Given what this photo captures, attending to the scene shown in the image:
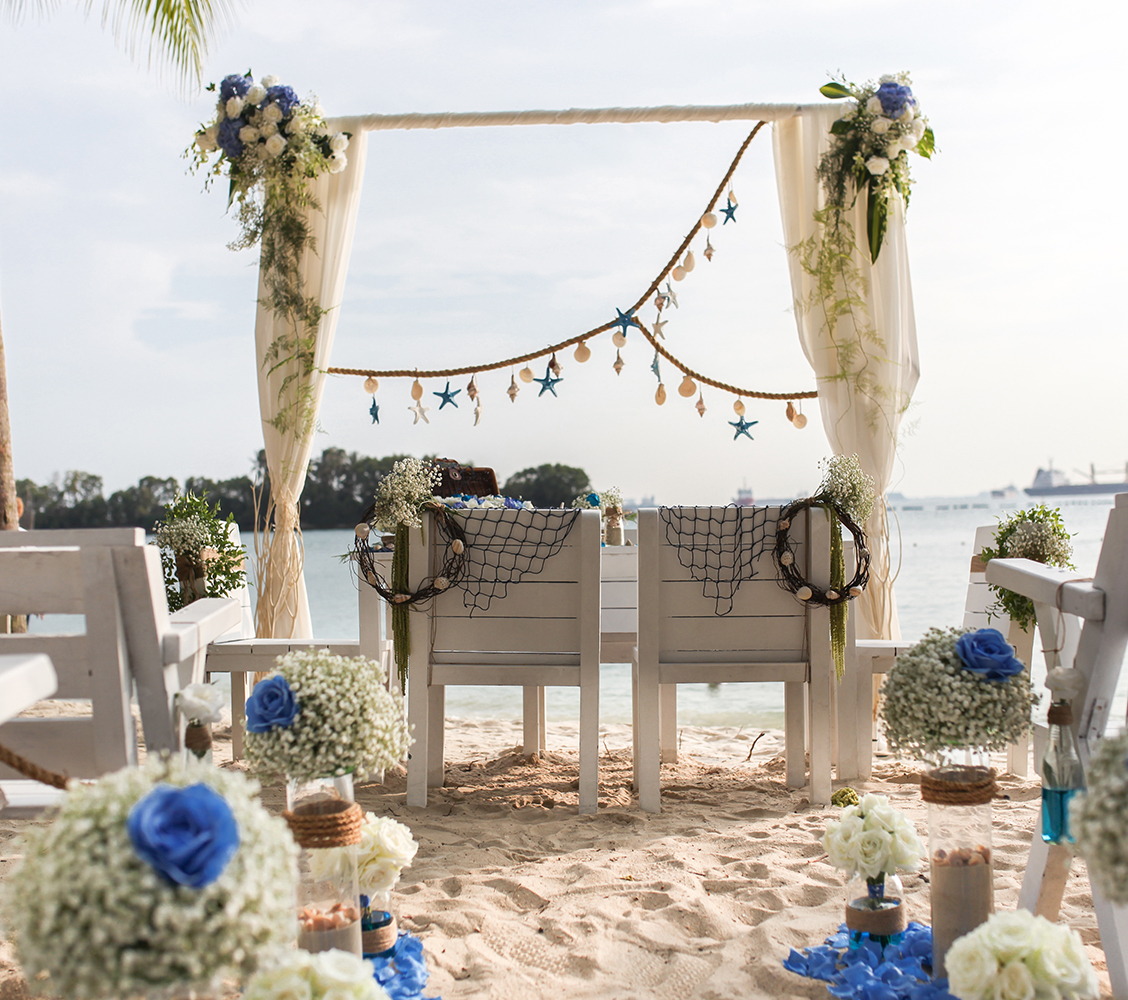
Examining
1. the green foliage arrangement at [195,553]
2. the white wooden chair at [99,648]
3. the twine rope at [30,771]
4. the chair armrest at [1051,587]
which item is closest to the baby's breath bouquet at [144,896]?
the twine rope at [30,771]

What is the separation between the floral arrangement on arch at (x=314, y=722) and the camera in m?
1.29

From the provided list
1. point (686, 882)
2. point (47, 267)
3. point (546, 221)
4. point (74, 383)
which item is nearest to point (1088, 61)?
point (546, 221)

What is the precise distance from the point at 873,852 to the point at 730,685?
5099 mm

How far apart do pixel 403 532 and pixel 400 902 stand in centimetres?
103

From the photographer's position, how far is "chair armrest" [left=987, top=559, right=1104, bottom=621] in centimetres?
142

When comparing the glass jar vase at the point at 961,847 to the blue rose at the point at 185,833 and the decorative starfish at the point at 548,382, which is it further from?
the decorative starfish at the point at 548,382

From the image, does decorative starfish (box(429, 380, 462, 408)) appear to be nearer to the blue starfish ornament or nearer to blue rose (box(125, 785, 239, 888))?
the blue starfish ornament

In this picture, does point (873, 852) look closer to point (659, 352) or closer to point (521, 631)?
point (521, 631)

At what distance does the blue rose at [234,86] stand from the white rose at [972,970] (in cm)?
384

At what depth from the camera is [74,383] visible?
16109 millimetres

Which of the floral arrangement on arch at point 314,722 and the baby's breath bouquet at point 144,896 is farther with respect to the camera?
the floral arrangement on arch at point 314,722

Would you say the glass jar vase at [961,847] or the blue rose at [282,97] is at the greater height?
the blue rose at [282,97]

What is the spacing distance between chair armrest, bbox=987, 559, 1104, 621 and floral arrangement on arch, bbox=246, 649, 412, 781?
1.10 m

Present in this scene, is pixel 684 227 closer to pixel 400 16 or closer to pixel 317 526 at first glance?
pixel 400 16
